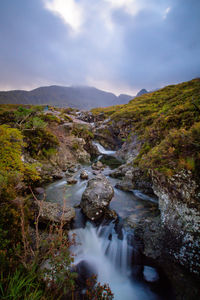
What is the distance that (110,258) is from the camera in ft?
16.4

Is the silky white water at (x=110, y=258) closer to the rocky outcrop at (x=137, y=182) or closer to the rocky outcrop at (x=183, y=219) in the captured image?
the rocky outcrop at (x=183, y=219)

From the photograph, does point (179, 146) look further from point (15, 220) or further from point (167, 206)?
point (15, 220)

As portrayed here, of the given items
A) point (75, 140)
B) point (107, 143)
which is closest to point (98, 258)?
point (75, 140)

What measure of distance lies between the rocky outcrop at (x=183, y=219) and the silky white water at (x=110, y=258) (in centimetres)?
153

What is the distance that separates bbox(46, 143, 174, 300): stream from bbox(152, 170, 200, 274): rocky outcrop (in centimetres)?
100

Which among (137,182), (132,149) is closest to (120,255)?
(137,182)

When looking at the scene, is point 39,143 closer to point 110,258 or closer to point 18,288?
point 110,258

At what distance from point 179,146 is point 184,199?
5.85ft

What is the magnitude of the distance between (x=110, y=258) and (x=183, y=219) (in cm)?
339

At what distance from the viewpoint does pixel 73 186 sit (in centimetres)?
1032

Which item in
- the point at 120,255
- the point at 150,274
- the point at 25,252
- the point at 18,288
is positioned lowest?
the point at 120,255

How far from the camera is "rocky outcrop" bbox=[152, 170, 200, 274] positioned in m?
3.61

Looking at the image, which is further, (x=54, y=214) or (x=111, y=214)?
(x=111, y=214)

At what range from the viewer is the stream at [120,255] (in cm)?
384
